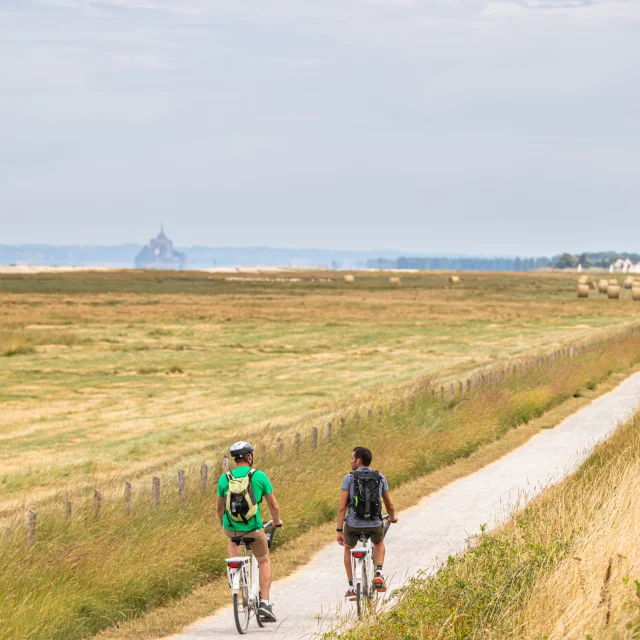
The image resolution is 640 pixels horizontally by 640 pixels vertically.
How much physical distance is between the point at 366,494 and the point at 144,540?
4185 mm

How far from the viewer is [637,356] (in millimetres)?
49219

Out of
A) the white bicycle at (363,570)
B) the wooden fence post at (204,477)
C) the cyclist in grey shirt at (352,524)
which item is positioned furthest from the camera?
the wooden fence post at (204,477)

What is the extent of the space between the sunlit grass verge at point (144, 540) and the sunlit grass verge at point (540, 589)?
4071mm

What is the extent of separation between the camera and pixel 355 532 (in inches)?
481

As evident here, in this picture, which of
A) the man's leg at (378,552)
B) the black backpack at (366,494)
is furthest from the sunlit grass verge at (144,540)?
the black backpack at (366,494)

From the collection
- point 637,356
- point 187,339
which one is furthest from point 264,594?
point 187,339

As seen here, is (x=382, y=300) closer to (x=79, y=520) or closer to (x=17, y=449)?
(x=17, y=449)

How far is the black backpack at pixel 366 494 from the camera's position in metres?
12.0

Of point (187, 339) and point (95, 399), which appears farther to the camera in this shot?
point (187, 339)

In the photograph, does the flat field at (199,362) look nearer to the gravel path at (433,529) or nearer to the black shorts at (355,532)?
the gravel path at (433,529)

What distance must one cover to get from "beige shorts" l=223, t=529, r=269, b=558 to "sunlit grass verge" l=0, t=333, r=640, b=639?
81.7 inches

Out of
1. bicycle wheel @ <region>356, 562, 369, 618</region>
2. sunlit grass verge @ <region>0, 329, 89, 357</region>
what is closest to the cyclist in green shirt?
bicycle wheel @ <region>356, 562, 369, 618</region>

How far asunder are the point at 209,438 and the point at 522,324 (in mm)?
49232

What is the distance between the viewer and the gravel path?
1276 centimetres
